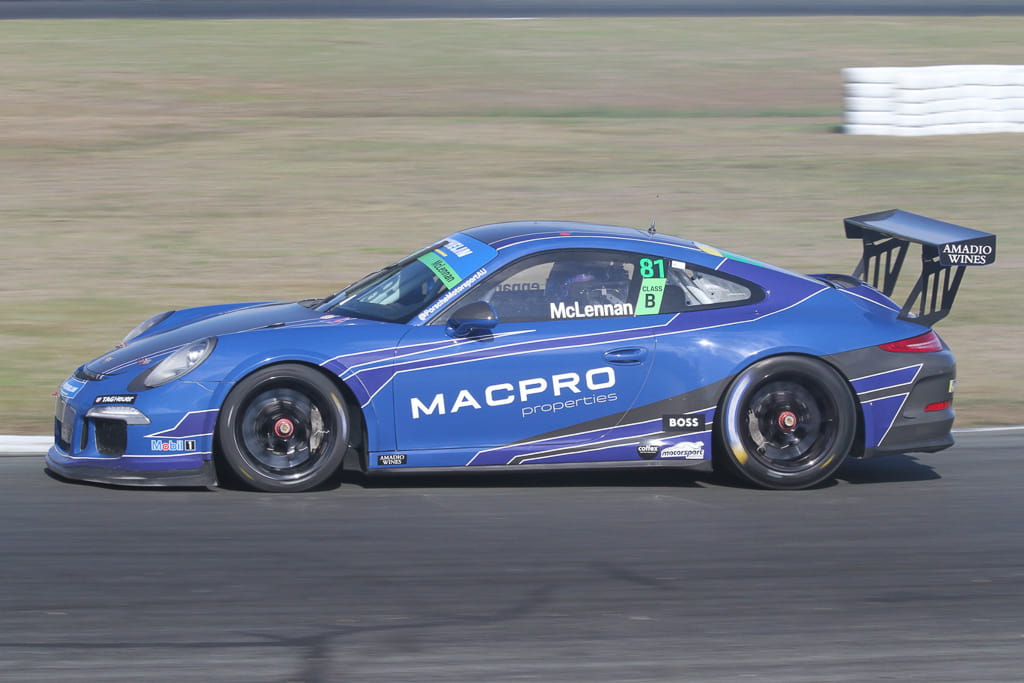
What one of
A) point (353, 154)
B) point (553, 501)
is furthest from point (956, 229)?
point (353, 154)

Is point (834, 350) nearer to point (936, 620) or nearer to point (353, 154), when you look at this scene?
point (936, 620)

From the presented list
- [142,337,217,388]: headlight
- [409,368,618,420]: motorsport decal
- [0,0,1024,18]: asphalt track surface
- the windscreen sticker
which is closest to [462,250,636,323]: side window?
the windscreen sticker

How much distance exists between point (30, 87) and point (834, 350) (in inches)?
753

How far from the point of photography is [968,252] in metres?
6.71

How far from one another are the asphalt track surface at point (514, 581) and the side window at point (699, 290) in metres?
0.99

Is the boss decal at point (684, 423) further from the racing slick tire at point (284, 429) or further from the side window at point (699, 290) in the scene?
the racing slick tire at point (284, 429)

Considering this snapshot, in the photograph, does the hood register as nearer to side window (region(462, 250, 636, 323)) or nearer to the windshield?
the windshield

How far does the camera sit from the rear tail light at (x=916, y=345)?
6715 millimetres

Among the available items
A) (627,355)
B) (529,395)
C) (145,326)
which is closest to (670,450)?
(627,355)

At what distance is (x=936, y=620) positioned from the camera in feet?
16.3

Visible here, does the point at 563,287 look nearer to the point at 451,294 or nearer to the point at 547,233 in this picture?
the point at 547,233

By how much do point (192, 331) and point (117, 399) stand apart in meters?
0.65

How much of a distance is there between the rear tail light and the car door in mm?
1330

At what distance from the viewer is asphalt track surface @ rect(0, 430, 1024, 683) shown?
4480mm
